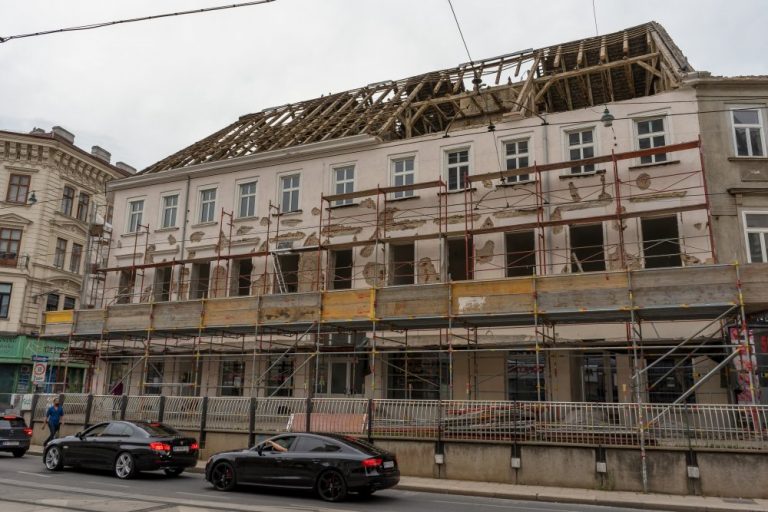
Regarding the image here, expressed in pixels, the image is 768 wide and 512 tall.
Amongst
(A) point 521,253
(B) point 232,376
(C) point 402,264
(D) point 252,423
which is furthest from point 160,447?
(A) point 521,253

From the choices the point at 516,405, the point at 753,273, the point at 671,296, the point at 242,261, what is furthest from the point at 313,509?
the point at 242,261

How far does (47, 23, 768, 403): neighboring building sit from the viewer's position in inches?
712

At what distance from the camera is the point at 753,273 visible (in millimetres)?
14438

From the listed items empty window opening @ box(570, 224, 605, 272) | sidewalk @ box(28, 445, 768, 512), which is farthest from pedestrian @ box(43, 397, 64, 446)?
empty window opening @ box(570, 224, 605, 272)

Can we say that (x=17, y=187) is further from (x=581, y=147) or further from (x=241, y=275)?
(x=581, y=147)

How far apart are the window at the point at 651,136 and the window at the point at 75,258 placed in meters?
34.7

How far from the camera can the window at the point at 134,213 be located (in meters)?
29.0

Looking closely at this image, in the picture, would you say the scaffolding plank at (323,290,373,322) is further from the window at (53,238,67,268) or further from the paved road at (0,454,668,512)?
the window at (53,238,67,268)

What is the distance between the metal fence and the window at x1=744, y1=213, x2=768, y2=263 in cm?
673

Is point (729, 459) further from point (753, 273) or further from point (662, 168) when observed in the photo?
point (662, 168)

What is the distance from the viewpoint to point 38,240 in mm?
36875

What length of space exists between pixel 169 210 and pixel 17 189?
15.5 m

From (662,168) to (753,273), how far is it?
5.56 meters

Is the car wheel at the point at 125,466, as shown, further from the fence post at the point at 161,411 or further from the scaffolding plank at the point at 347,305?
the scaffolding plank at the point at 347,305
